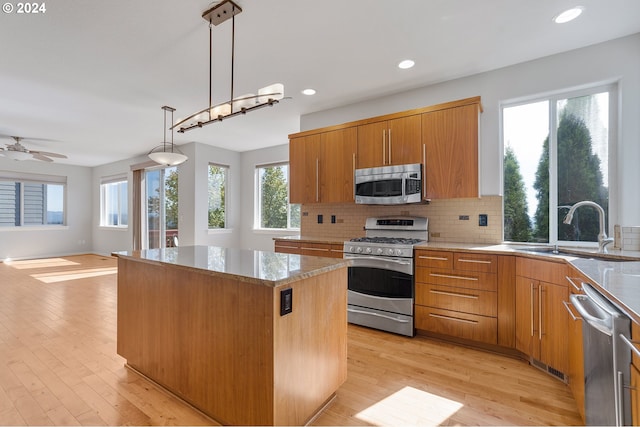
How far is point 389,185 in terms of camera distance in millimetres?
3303

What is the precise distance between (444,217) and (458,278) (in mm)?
862

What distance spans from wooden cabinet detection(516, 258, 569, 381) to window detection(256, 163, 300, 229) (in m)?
4.04

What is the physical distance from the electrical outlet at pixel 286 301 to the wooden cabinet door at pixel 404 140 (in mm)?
2289

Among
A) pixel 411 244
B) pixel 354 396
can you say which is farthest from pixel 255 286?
pixel 411 244

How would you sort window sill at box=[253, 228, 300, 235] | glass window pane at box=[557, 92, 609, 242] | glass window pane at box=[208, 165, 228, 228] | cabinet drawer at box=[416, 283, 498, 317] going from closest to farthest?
1. cabinet drawer at box=[416, 283, 498, 317]
2. glass window pane at box=[557, 92, 609, 242]
3. window sill at box=[253, 228, 300, 235]
4. glass window pane at box=[208, 165, 228, 228]

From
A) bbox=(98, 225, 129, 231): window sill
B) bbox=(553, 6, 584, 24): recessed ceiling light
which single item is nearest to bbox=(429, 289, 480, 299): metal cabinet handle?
bbox=(553, 6, 584, 24): recessed ceiling light

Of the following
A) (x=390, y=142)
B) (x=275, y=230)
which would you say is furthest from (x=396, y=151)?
(x=275, y=230)

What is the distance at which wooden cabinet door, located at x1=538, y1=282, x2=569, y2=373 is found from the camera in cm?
200

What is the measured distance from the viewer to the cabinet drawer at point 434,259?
8.98ft

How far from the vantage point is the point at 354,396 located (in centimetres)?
195

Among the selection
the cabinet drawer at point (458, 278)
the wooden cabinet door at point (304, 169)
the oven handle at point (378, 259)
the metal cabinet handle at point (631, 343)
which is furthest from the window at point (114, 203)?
the metal cabinet handle at point (631, 343)

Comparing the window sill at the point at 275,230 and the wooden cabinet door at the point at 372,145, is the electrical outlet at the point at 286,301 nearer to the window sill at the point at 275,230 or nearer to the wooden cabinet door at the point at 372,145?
the wooden cabinet door at the point at 372,145

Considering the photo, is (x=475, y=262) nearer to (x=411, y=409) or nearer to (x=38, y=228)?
(x=411, y=409)

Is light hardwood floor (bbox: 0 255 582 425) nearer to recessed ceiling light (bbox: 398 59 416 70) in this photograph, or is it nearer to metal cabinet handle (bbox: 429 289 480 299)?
metal cabinet handle (bbox: 429 289 480 299)
